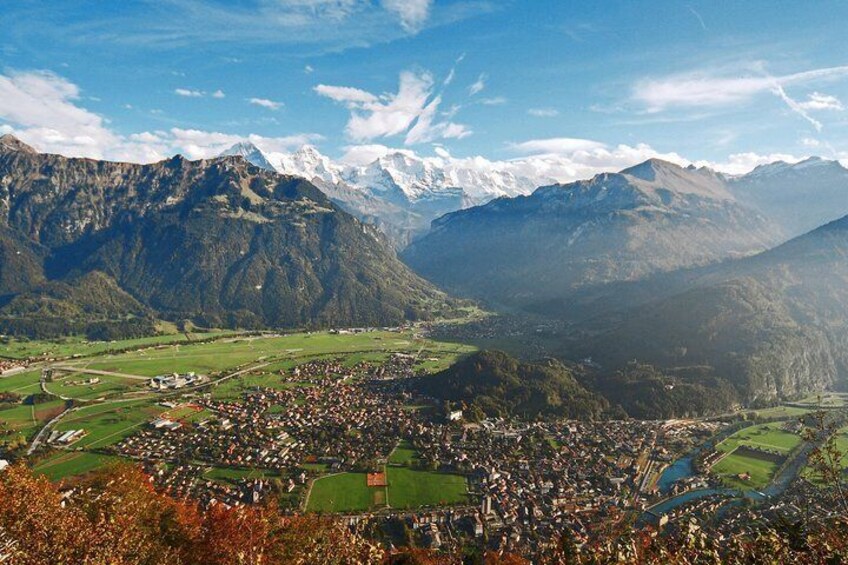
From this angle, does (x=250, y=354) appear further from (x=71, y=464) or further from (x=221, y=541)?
(x=221, y=541)

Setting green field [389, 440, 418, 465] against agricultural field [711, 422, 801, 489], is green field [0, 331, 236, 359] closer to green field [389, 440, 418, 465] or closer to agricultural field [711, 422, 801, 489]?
green field [389, 440, 418, 465]

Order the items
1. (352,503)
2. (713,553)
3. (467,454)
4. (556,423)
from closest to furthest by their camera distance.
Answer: (713,553) → (352,503) → (467,454) → (556,423)

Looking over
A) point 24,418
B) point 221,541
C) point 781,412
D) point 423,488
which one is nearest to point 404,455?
point 423,488

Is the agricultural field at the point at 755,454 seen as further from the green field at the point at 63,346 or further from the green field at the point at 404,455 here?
the green field at the point at 63,346

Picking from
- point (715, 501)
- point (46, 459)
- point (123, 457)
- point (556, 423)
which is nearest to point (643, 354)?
point (556, 423)

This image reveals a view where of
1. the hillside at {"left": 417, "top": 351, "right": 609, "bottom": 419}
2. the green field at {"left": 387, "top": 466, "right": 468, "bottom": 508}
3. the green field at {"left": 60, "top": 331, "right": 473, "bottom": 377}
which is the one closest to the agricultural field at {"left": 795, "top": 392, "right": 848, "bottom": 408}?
the hillside at {"left": 417, "top": 351, "right": 609, "bottom": 419}

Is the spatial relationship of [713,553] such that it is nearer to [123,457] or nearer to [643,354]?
[123,457]

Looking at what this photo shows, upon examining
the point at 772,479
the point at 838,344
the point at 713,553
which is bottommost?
the point at 772,479
